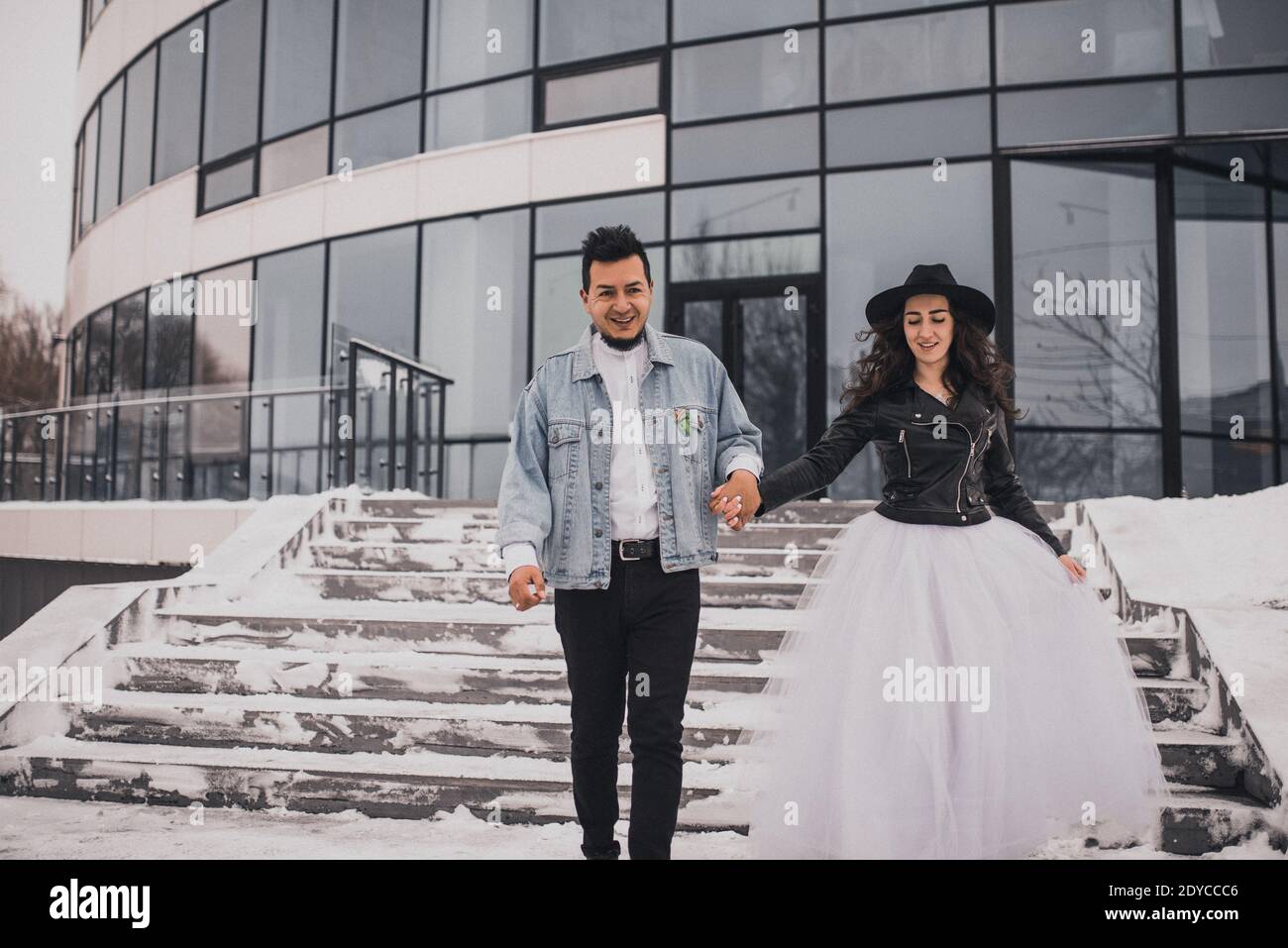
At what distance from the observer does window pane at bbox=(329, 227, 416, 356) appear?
1277 cm

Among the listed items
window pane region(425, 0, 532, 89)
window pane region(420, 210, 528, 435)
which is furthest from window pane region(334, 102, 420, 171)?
window pane region(420, 210, 528, 435)

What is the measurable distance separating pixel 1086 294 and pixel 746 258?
3.66 m

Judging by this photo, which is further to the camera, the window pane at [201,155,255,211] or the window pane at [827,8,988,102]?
the window pane at [201,155,255,211]

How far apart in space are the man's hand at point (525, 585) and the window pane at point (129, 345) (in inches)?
577

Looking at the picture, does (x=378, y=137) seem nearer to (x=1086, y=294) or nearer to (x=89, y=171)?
(x=89, y=171)

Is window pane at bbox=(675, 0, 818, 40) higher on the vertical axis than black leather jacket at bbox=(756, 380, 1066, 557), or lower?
higher

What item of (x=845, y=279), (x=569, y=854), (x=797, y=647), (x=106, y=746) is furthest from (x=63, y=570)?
(x=797, y=647)

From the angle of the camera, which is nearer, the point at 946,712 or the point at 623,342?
the point at 946,712

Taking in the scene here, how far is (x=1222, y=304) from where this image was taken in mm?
10000

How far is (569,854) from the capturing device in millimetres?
3703

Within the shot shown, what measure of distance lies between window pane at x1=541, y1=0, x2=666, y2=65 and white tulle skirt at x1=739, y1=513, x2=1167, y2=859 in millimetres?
10100

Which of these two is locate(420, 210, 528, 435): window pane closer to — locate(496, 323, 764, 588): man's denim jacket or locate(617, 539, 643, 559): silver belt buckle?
locate(496, 323, 764, 588): man's denim jacket

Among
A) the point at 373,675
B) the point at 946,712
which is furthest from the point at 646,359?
the point at 373,675
